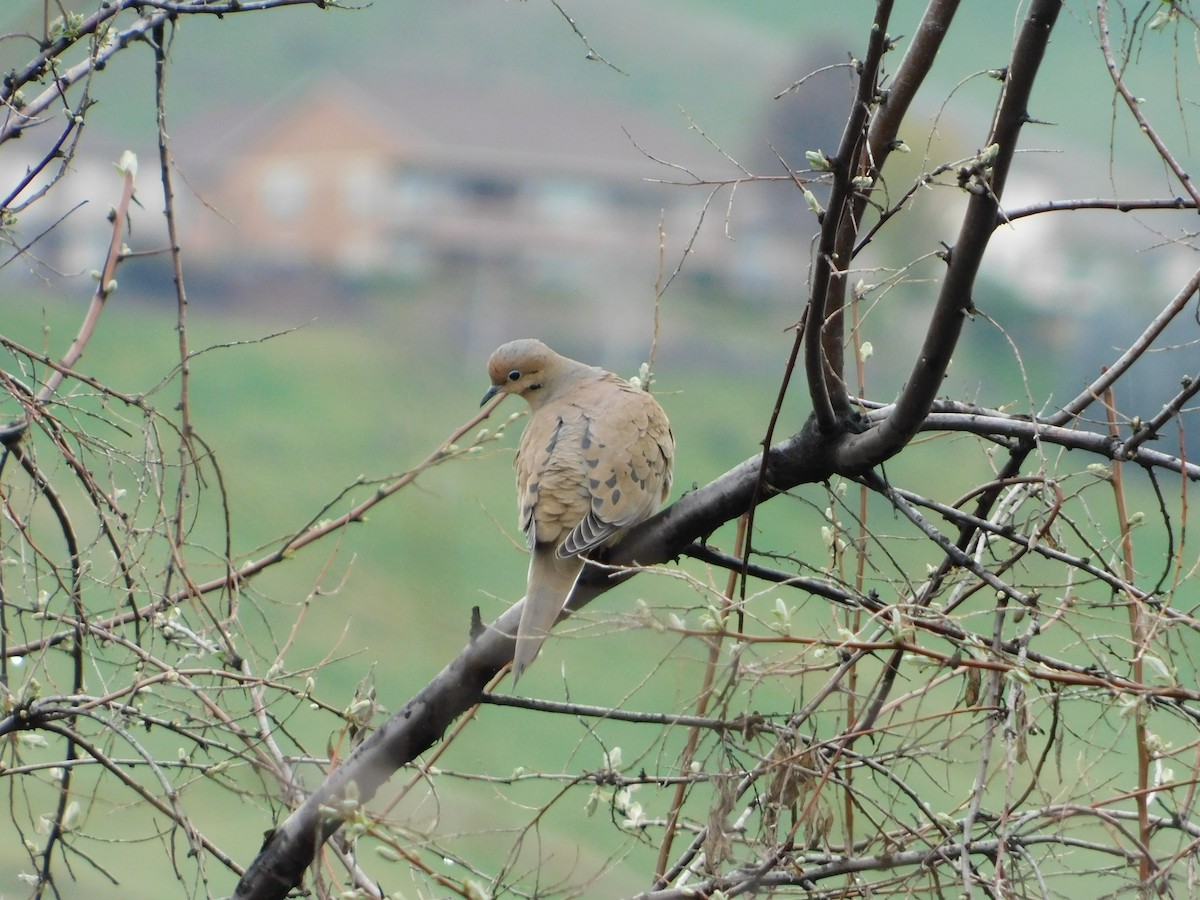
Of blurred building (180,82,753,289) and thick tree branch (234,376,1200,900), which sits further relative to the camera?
blurred building (180,82,753,289)

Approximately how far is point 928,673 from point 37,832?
80.2 inches

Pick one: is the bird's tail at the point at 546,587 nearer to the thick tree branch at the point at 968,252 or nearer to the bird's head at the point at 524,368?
the thick tree branch at the point at 968,252

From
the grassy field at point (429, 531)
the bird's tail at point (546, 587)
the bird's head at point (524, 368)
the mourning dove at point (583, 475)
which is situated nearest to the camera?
the grassy field at point (429, 531)

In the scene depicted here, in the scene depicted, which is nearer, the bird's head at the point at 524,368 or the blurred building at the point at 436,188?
the bird's head at the point at 524,368

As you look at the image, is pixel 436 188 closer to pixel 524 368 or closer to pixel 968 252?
pixel 524 368

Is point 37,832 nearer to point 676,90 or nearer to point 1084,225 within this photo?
point 1084,225

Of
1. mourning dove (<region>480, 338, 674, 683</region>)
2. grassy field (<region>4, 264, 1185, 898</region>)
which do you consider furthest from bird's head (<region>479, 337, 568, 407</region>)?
grassy field (<region>4, 264, 1185, 898</region>)

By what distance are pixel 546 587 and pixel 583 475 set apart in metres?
0.58

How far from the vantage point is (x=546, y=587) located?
3209 millimetres

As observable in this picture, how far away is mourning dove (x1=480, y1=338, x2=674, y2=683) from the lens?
3.34 metres

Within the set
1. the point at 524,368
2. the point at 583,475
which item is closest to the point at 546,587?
the point at 583,475

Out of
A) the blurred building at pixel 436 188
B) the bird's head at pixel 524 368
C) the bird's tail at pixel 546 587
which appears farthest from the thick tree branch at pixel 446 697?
the blurred building at pixel 436 188

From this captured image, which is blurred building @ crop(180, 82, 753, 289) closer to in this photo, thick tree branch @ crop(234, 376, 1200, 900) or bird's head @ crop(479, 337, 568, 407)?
bird's head @ crop(479, 337, 568, 407)

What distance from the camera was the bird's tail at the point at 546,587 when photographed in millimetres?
2943
